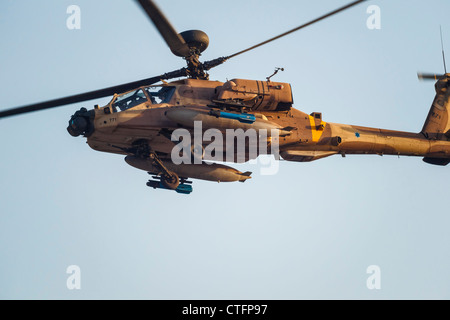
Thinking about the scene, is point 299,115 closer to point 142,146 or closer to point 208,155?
point 208,155

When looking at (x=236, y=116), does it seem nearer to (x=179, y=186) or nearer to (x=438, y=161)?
→ (x=179, y=186)

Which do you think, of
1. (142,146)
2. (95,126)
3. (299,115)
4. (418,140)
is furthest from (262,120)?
(418,140)

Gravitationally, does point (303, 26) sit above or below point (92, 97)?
above

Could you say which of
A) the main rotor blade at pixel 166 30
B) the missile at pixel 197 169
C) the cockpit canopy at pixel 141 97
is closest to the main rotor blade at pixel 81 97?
the cockpit canopy at pixel 141 97

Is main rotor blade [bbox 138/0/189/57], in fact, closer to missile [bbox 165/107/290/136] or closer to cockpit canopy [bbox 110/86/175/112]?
cockpit canopy [bbox 110/86/175/112]

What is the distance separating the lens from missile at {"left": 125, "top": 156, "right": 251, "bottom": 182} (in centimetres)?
1655

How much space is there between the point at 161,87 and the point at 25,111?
340 centimetres

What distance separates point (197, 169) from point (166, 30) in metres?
3.67

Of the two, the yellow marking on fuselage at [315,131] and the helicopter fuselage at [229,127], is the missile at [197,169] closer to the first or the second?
the helicopter fuselage at [229,127]

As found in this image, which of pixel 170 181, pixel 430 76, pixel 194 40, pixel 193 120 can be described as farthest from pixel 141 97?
pixel 430 76

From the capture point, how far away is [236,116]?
15.7 m

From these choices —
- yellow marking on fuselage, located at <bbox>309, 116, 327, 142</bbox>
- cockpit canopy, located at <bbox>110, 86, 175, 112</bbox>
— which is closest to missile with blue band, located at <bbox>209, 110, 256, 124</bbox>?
cockpit canopy, located at <bbox>110, 86, 175, 112</bbox>

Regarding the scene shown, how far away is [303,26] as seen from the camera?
15.4 metres
